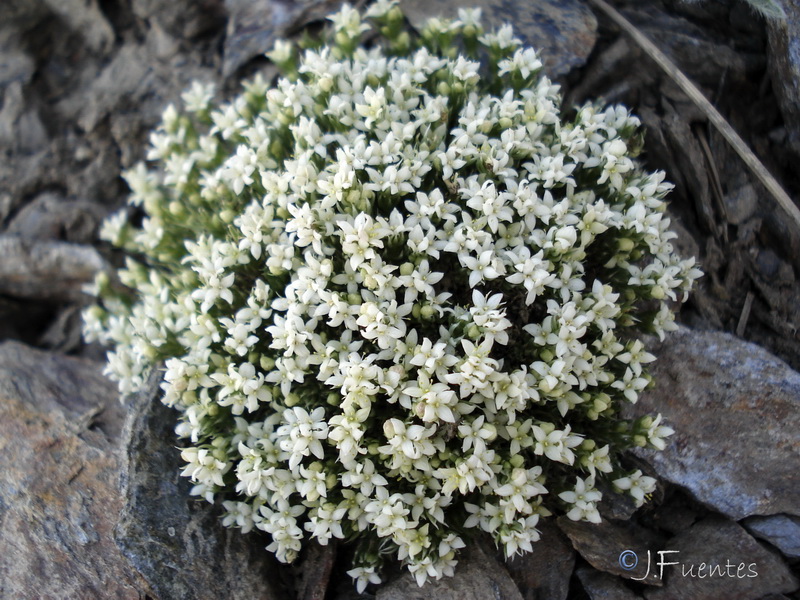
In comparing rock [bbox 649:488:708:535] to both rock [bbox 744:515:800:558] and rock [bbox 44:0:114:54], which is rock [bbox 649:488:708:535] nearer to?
rock [bbox 744:515:800:558]

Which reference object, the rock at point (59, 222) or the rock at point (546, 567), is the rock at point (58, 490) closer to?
the rock at point (59, 222)

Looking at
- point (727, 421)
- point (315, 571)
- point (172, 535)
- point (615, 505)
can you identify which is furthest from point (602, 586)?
point (172, 535)

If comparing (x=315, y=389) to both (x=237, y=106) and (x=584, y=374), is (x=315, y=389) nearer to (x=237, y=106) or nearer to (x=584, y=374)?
(x=584, y=374)

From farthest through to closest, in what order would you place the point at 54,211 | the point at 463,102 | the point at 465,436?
the point at 54,211 → the point at 463,102 → the point at 465,436

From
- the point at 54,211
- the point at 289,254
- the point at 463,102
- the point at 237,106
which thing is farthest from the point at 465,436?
the point at 54,211

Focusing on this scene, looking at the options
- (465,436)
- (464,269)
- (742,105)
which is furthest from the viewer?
(742,105)

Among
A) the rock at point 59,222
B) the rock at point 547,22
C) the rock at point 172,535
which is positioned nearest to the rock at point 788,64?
the rock at point 547,22

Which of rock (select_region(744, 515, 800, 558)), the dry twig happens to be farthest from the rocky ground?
the dry twig
